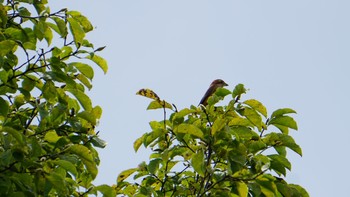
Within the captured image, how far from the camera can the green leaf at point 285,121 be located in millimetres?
5590

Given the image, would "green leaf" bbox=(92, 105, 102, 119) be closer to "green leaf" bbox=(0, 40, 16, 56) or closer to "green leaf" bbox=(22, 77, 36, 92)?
"green leaf" bbox=(22, 77, 36, 92)

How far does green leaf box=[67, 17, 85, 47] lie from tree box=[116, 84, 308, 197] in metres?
0.66

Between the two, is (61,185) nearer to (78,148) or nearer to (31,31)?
(78,148)

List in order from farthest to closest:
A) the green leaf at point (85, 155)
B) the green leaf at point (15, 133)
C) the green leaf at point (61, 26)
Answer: the green leaf at point (61, 26) → the green leaf at point (85, 155) → the green leaf at point (15, 133)

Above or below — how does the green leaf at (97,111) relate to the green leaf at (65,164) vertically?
above

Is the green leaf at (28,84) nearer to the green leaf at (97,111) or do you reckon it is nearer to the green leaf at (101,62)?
the green leaf at (97,111)

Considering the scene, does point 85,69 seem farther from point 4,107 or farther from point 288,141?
point 288,141

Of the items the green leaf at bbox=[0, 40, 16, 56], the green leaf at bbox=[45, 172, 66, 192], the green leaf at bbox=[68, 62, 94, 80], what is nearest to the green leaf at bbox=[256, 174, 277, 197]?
the green leaf at bbox=[45, 172, 66, 192]

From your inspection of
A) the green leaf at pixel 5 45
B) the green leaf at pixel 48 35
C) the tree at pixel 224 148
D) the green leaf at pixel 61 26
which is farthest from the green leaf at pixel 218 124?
the green leaf at pixel 48 35

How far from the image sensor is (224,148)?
17.8ft

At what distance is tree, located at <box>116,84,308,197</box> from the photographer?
5.27m

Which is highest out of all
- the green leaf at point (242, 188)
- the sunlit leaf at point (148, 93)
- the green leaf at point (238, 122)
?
the sunlit leaf at point (148, 93)

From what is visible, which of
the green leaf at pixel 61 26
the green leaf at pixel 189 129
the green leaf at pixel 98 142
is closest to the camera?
the green leaf at pixel 189 129

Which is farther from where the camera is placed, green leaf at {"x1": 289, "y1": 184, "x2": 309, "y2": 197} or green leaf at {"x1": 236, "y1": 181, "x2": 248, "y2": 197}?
green leaf at {"x1": 289, "y1": 184, "x2": 309, "y2": 197}
